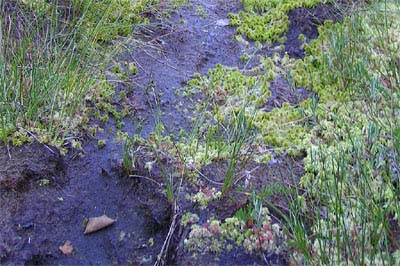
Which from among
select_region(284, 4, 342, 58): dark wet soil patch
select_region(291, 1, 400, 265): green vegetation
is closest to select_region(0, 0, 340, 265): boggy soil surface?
select_region(291, 1, 400, 265): green vegetation

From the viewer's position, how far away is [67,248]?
1.85m

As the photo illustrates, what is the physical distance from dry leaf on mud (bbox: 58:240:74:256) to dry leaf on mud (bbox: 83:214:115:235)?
0.24ft

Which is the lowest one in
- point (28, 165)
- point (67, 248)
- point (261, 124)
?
point (67, 248)

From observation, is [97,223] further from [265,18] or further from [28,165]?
[265,18]

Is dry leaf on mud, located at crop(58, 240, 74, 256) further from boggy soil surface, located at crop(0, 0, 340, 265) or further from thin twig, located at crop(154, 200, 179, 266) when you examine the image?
thin twig, located at crop(154, 200, 179, 266)

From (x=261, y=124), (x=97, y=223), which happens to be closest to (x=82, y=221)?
(x=97, y=223)

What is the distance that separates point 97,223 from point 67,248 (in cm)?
14

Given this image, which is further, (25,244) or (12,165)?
(12,165)

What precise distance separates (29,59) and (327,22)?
1.64 meters

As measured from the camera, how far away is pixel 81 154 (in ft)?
7.11

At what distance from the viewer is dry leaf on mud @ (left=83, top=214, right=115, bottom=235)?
75.1 inches

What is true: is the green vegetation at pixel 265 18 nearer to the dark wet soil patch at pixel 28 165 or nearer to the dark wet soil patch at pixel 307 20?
the dark wet soil patch at pixel 307 20

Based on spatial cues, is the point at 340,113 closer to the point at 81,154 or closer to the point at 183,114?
the point at 183,114

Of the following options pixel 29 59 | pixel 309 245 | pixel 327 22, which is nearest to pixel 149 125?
pixel 29 59
